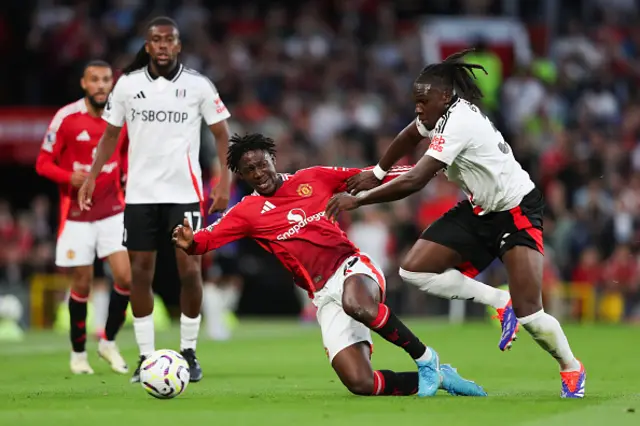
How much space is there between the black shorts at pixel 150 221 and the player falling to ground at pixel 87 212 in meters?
1.23

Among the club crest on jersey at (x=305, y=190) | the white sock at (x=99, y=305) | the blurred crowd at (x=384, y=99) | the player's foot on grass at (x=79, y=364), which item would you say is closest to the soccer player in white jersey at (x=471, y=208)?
the club crest on jersey at (x=305, y=190)

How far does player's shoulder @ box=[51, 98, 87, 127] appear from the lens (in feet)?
37.8

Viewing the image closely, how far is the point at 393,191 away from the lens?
8352 mm

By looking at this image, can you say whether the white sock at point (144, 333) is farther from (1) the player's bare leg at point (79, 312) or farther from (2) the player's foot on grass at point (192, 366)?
(1) the player's bare leg at point (79, 312)

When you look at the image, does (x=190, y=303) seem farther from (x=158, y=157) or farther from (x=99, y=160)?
(x=99, y=160)

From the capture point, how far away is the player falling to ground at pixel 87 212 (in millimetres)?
11461

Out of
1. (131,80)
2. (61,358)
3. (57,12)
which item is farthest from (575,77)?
(131,80)

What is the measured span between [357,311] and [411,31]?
17848 millimetres

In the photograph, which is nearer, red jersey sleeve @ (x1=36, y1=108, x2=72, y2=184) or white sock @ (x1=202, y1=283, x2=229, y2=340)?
red jersey sleeve @ (x1=36, y1=108, x2=72, y2=184)

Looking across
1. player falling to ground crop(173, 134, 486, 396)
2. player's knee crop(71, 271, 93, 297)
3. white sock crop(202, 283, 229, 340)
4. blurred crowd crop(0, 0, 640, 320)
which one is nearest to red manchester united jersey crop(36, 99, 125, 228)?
player's knee crop(71, 271, 93, 297)

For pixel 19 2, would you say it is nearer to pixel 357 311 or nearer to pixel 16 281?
pixel 16 281

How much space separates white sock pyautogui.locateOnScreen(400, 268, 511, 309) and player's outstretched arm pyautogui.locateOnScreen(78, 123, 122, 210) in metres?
2.84

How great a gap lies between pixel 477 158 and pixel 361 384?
170 cm

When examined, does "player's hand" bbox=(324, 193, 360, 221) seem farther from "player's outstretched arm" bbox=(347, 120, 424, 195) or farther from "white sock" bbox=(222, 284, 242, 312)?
"white sock" bbox=(222, 284, 242, 312)
